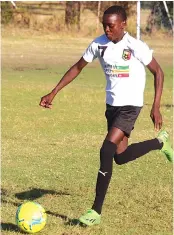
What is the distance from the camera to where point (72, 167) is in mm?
9266

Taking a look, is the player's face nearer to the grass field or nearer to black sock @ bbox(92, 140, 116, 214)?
black sock @ bbox(92, 140, 116, 214)

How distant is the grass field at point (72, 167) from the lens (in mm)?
6797

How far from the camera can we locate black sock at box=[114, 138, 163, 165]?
24.1 feet

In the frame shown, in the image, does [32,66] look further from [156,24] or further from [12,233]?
[12,233]

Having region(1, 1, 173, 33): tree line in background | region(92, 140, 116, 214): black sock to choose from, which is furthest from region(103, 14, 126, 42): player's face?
region(1, 1, 173, 33): tree line in background

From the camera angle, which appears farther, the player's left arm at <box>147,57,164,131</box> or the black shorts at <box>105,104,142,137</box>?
the black shorts at <box>105,104,142,137</box>

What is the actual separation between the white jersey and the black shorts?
5cm

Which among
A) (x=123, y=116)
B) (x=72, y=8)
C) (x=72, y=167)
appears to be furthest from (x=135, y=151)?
(x=72, y=8)

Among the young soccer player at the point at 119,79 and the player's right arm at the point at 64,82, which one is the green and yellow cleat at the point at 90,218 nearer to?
the young soccer player at the point at 119,79

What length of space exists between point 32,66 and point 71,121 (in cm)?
1218

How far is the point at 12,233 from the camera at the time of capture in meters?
6.23

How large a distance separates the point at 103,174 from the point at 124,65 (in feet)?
3.45

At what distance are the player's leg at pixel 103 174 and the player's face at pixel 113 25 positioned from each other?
0.92 meters

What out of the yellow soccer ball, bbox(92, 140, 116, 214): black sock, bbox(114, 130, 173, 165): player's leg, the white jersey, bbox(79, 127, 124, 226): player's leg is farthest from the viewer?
bbox(114, 130, 173, 165): player's leg
